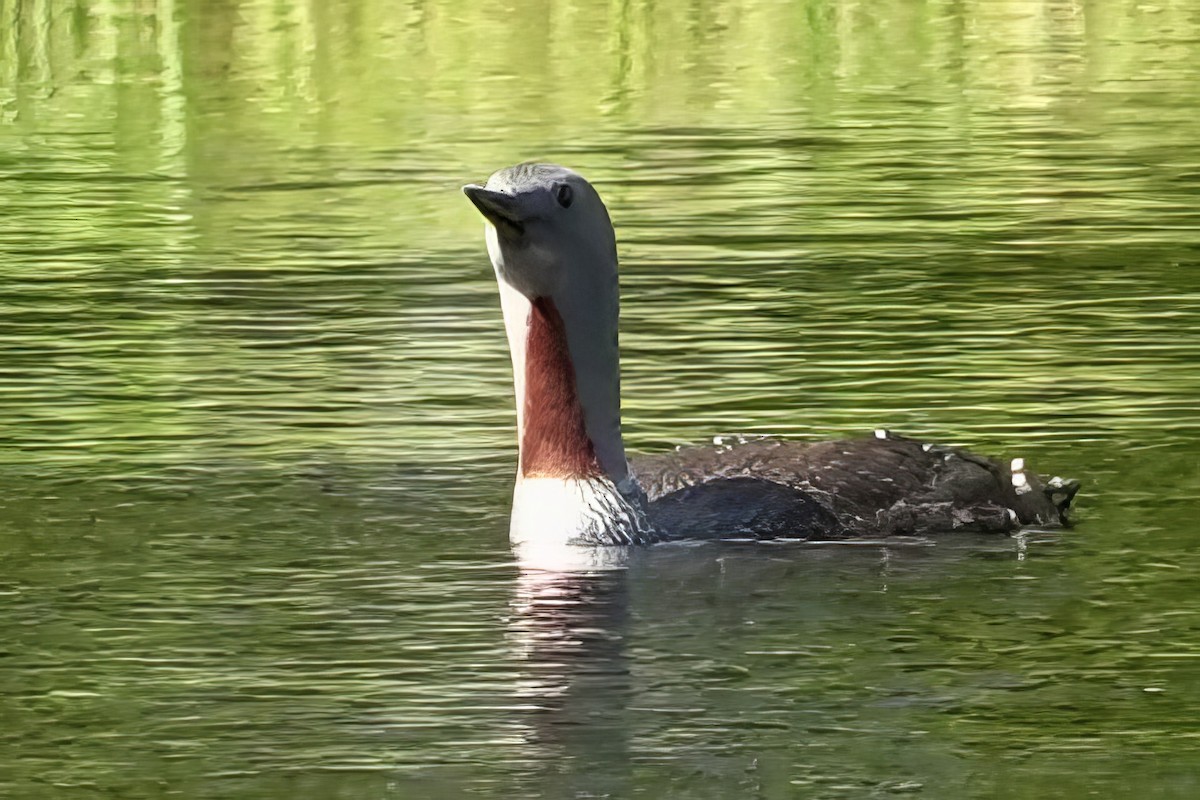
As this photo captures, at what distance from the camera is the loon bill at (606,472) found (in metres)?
8.88

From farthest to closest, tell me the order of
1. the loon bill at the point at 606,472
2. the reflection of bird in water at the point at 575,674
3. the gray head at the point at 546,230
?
the loon bill at the point at 606,472 < the gray head at the point at 546,230 < the reflection of bird in water at the point at 575,674

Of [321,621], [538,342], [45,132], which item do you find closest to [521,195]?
[538,342]

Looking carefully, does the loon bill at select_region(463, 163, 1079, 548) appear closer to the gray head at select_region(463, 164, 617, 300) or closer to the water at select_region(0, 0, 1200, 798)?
the gray head at select_region(463, 164, 617, 300)

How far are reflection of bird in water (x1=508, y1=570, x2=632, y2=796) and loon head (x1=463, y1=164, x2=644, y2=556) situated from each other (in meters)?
0.42

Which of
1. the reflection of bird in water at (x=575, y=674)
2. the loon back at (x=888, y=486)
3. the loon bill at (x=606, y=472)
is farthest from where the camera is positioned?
the loon back at (x=888, y=486)

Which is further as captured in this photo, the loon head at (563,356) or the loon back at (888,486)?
the loon back at (888,486)

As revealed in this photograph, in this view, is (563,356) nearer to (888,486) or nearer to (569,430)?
(569,430)

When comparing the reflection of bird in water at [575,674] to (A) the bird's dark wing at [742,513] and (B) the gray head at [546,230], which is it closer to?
(A) the bird's dark wing at [742,513]

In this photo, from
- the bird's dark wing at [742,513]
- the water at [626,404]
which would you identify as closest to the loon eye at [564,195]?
the bird's dark wing at [742,513]

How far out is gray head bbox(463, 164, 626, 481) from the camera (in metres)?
8.77

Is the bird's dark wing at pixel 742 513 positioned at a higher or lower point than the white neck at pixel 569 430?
lower

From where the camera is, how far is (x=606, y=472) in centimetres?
904

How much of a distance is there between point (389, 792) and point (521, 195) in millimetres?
2639

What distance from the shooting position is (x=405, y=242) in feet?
47.8
